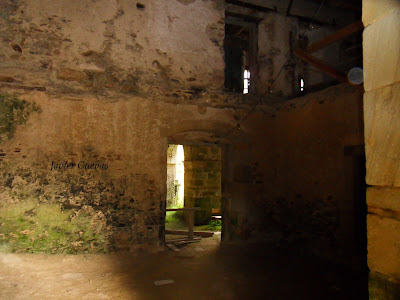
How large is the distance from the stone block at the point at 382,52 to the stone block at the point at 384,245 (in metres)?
0.76

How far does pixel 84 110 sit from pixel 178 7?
8.74 feet

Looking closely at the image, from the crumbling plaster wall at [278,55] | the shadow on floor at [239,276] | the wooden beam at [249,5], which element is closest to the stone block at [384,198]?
the shadow on floor at [239,276]

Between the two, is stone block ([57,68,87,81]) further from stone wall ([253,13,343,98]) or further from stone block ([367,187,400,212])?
stone block ([367,187,400,212])

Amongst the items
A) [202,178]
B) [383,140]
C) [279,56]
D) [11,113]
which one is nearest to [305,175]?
[279,56]

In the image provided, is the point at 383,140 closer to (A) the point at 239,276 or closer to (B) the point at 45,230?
(A) the point at 239,276

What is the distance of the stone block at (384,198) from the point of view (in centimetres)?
160

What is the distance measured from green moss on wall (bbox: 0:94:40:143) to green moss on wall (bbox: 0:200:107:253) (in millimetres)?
1123

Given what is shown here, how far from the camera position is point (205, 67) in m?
5.86

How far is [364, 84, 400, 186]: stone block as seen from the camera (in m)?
1.59

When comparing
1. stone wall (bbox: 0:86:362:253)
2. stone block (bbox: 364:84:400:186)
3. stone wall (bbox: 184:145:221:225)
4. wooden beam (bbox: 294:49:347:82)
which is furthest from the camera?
stone wall (bbox: 184:145:221:225)

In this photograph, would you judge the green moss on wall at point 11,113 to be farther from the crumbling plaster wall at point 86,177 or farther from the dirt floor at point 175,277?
the dirt floor at point 175,277

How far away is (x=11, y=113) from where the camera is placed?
468cm

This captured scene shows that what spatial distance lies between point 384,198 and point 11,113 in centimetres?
506

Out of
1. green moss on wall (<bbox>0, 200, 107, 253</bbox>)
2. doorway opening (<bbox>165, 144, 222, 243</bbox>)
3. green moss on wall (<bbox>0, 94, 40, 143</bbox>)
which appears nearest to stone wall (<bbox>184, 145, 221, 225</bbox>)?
doorway opening (<bbox>165, 144, 222, 243</bbox>)
